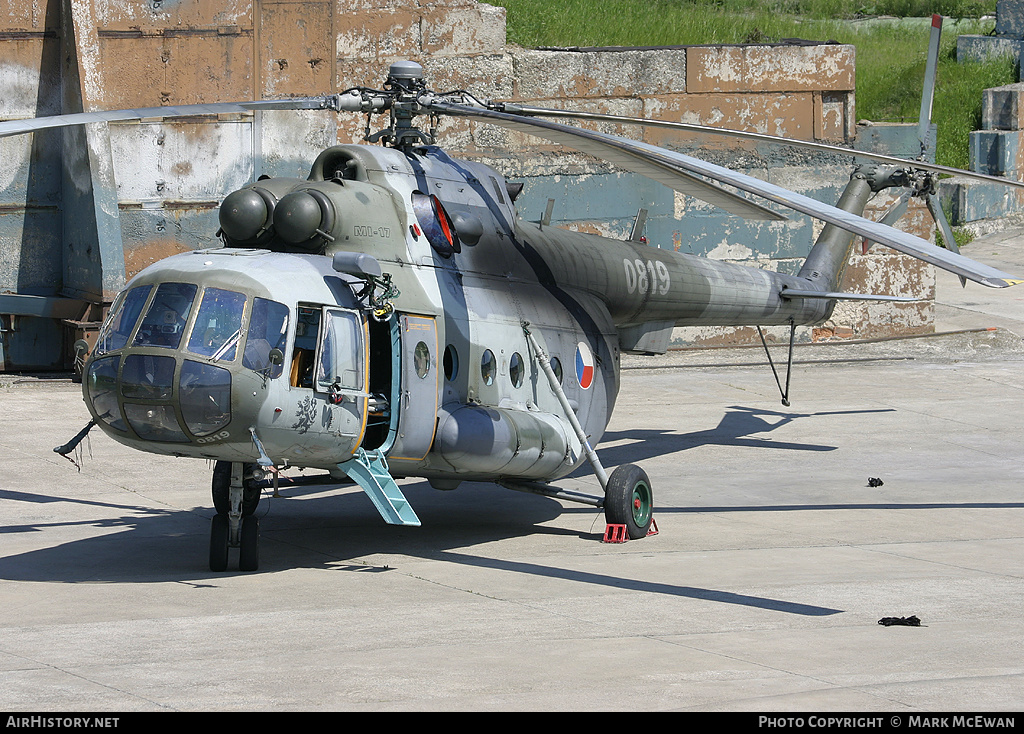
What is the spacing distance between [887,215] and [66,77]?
11.4 m

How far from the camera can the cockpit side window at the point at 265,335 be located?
8.18 metres

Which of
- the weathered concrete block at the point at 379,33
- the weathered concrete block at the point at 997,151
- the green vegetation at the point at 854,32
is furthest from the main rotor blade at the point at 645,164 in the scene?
the weathered concrete block at the point at 997,151

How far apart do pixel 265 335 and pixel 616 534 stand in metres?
3.55

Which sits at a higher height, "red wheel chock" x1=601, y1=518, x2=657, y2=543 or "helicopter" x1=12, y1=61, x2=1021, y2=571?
"helicopter" x1=12, y1=61, x2=1021, y2=571

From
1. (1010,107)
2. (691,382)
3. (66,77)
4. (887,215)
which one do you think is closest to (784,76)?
(691,382)

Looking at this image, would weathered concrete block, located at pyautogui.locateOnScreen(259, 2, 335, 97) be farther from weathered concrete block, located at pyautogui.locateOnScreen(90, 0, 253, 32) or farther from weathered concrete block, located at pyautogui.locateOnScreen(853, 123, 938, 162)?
weathered concrete block, located at pyautogui.locateOnScreen(853, 123, 938, 162)

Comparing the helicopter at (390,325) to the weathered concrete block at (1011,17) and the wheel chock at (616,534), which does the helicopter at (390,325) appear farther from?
the weathered concrete block at (1011,17)

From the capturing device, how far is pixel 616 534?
33.7 feet

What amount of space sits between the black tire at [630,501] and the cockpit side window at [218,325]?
3.63 metres

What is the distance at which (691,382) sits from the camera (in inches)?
725

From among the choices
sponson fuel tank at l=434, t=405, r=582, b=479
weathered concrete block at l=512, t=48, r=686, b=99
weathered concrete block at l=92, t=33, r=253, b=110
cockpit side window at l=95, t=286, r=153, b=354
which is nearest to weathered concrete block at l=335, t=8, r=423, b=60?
weathered concrete block at l=92, t=33, r=253, b=110

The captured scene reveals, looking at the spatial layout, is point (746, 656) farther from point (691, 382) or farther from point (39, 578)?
point (691, 382)

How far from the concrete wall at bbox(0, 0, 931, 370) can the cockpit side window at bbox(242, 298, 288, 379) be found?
980 centimetres

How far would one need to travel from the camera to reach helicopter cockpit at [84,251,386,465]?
7961 mm
